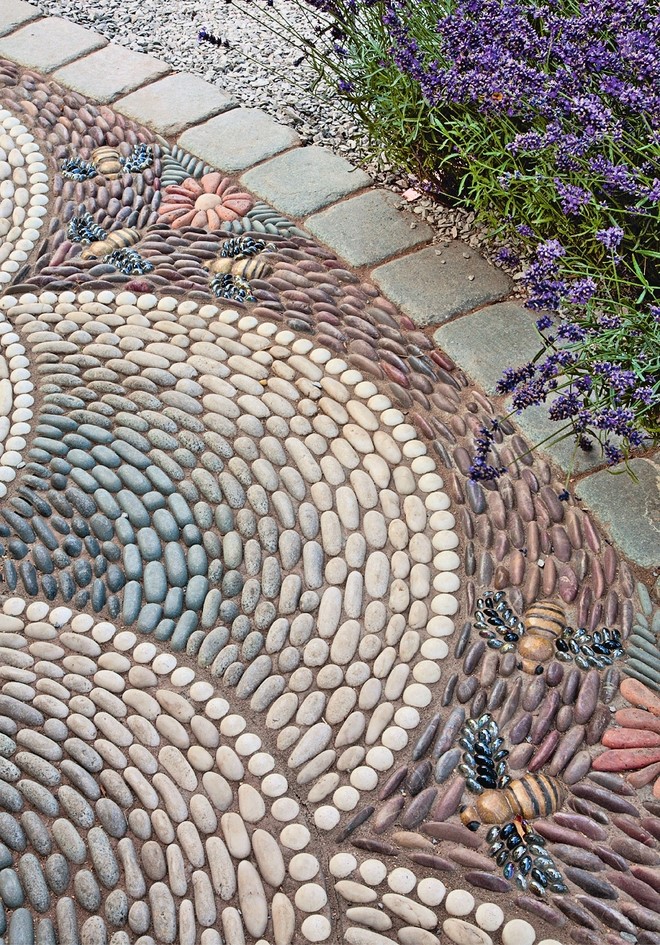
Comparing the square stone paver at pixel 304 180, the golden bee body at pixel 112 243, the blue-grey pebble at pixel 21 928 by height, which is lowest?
the blue-grey pebble at pixel 21 928

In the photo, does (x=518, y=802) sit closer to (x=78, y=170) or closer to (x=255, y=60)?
(x=78, y=170)

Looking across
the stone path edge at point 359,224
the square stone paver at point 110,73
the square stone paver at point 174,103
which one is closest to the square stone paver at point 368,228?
the stone path edge at point 359,224

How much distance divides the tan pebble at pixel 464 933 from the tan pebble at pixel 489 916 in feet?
0.04

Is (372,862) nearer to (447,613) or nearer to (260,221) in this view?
(447,613)

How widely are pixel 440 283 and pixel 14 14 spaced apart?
2.53 m

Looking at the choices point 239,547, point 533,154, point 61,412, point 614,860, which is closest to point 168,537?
point 239,547

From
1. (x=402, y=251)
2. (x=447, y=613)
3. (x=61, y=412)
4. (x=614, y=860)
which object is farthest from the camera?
(x=402, y=251)

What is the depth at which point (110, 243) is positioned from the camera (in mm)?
2715

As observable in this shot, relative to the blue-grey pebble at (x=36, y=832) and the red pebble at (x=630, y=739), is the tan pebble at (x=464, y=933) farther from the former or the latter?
the blue-grey pebble at (x=36, y=832)

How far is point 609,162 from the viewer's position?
1971mm

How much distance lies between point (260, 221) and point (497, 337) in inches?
34.6

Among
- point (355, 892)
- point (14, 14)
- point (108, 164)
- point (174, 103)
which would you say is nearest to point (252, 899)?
point (355, 892)

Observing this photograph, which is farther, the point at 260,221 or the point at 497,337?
the point at 260,221

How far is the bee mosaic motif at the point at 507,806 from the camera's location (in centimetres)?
149
